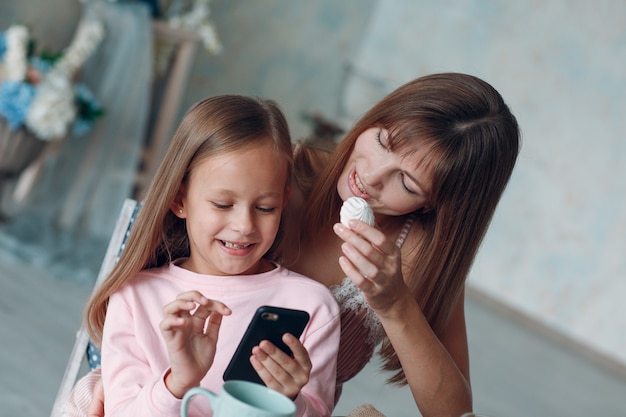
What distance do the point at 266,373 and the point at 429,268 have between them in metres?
0.57

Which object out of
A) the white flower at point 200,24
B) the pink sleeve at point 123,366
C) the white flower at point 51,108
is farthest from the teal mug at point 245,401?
the white flower at point 200,24

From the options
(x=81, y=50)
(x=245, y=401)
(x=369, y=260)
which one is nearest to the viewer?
(x=245, y=401)

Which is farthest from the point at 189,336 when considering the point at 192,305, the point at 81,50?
the point at 81,50

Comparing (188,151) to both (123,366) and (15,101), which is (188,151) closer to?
(123,366)

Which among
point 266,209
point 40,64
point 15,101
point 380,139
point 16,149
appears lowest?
point 16,149

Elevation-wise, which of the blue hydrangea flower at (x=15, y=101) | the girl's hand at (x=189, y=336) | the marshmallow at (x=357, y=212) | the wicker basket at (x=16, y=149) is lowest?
the wicker basket at (x=16, y=149)

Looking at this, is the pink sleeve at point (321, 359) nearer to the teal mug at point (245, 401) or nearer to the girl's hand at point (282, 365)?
the girl's hand at point (282, 365)

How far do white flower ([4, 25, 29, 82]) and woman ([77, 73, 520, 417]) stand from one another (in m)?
2.37

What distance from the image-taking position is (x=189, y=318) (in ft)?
3.41

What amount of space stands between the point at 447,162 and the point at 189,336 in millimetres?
603

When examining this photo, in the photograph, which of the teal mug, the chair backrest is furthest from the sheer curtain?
the teal mug

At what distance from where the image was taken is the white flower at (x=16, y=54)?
3627mm

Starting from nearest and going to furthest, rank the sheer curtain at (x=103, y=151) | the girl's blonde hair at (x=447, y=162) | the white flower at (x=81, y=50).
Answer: the girl's blonde hair at (x=447, y=162), the white flower at (x=81, y=50), the sheer curtain at (x=103, y=151)

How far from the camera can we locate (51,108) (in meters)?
3.69
